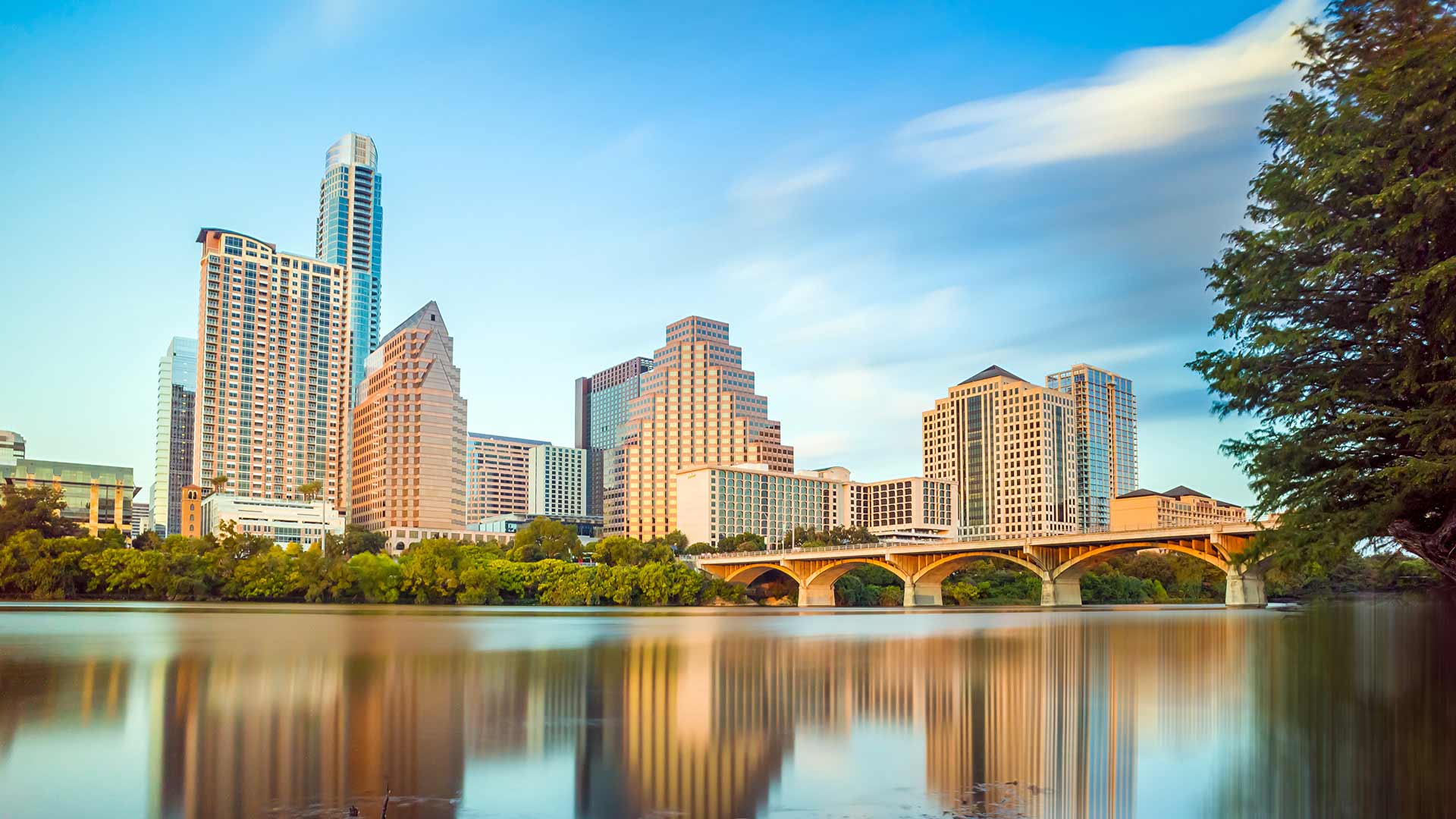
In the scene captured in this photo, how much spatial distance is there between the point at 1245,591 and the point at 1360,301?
101 m

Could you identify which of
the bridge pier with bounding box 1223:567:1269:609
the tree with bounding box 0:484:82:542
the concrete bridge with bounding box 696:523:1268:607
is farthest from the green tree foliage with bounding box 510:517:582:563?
the bridge pier with bounding box 1223:567:1269:609

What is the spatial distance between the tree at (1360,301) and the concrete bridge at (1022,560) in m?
74.4

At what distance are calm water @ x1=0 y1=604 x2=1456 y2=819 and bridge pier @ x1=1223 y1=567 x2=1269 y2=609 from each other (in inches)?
2997

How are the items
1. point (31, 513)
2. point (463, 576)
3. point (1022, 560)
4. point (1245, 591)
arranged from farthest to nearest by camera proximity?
1. point (1022, 560)
2. point (463, 576)
3. point (1245, 591)
4. point (31, 513)

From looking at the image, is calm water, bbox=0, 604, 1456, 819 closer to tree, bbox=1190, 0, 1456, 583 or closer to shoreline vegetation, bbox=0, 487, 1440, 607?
tree, bbox=1190, 0, 1456, 583

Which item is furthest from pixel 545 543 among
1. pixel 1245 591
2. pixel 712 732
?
pixel 712 732

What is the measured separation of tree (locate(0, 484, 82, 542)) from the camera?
9806 cm

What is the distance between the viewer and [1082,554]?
4604 inches

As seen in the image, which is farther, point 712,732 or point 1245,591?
point 1245,591

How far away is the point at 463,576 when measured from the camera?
11088 centimetres

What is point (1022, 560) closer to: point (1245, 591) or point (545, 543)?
point (1245, 591)

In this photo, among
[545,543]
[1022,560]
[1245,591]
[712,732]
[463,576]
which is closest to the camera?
[712,732]

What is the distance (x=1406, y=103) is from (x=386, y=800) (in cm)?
2099

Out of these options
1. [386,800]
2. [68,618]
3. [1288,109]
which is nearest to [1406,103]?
[1288,109]
